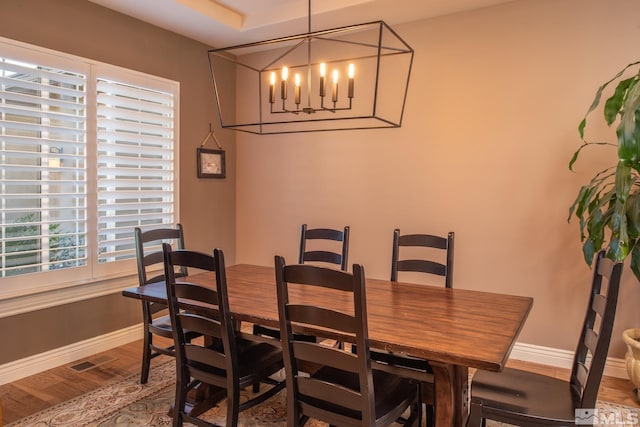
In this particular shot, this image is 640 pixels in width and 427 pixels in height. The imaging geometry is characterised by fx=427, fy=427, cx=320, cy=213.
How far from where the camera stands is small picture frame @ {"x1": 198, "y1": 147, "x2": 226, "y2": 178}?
13.9 ft

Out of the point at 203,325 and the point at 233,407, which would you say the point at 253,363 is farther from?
the point at 203,325

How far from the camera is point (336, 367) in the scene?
1.66 m

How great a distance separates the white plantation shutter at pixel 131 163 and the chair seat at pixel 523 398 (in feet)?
9.42

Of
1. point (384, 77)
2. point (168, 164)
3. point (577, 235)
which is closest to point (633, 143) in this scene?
point (577, 235)

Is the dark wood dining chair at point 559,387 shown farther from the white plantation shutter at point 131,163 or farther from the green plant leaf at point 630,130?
the white plantation shutter at point 131,163

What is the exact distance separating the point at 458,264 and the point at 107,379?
2757 millimetres

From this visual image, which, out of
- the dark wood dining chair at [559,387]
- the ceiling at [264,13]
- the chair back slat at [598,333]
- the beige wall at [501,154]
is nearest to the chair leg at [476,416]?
the dark wood dining chair at [559,387]

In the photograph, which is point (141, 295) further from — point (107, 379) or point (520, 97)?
point (520, 97)

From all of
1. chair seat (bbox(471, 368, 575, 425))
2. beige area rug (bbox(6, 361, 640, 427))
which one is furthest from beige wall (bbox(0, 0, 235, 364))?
chair seat (bbox(471, 368, 575, 425))

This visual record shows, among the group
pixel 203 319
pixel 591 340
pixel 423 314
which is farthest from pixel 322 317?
pixel 591 340

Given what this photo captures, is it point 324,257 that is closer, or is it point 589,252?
point 589,252

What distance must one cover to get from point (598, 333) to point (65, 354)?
11.1 feet

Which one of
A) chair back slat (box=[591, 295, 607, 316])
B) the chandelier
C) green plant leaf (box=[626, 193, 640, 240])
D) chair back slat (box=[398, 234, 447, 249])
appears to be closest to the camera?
chair back slat (box=[591, 295, 607, 316])

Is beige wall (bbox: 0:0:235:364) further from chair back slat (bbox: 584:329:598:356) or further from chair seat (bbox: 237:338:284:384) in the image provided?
chair back slat (bbox: 584:329:598:356)
